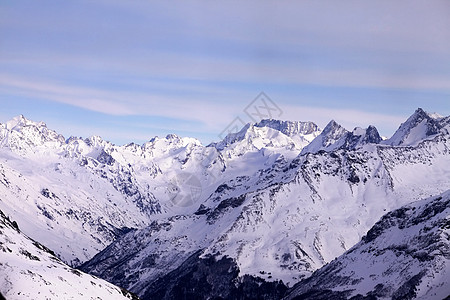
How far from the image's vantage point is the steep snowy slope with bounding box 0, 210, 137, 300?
150 metres

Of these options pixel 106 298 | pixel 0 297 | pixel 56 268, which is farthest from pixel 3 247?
pixel 0 297

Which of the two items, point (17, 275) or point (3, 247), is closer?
point (17, 275)

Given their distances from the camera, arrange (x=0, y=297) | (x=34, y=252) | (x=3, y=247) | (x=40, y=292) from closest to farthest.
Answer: (x=0, y=297)
(x=40, y=292)
(x=3, y=247)
(x=34, y=252)

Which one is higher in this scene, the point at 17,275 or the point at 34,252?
the point at 34,252

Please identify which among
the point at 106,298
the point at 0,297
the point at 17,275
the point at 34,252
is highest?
the point at 34,252

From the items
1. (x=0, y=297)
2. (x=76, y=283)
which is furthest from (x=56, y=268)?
(x=0, y=297)

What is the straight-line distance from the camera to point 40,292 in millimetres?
151750

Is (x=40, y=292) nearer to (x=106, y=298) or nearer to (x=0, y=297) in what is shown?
(x=106, y=298)

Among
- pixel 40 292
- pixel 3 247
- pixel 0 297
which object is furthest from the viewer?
pixel 3 247

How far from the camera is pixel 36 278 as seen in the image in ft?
518

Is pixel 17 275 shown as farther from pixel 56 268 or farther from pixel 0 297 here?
pixel 0 297

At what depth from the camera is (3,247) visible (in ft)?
563

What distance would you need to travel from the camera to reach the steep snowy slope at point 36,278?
14962cm

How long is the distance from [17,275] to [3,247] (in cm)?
2123
